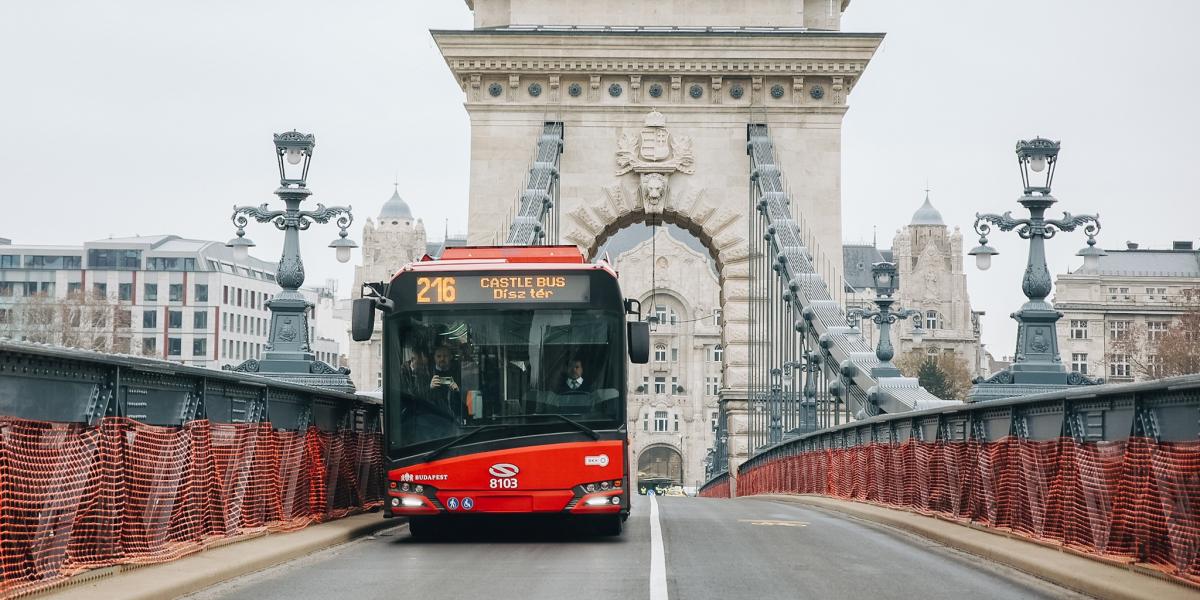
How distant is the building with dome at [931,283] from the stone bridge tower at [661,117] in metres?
118

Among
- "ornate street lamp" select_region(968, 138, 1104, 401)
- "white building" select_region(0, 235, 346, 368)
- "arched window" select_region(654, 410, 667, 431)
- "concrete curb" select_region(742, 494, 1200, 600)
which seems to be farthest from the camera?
"arched window" select_region(654, 410, 667, 431)

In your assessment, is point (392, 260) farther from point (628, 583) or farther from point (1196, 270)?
point (628, 583)

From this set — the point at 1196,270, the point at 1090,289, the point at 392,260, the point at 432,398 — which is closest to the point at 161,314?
the point at 392,260

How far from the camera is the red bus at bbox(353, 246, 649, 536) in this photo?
16641 millimetres

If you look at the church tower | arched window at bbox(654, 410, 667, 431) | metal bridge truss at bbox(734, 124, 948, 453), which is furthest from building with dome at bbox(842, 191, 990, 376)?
metal bridge truss at bbox(734, 124, 948, 453)

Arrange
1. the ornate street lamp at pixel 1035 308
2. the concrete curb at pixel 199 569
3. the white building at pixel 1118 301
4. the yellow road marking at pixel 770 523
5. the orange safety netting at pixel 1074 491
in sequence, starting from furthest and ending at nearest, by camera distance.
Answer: the white building at pixel 1118 301, the ornate street lamp at pixel 1035 308, the yellow road marking at pixel 770 523, the orange safety netting at pixel 1074 491, the concrete curb at pixel 199 569

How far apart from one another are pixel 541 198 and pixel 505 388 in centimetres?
2499

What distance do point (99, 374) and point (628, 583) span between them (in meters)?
4.22

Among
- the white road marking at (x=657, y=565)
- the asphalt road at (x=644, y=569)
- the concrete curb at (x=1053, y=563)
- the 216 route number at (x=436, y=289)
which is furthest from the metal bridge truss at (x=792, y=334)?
the 216 route number at (x=436, y=289)

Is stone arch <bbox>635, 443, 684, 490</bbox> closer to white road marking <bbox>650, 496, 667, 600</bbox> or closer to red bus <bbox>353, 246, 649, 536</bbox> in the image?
white road marking <bbox>650, 496, 667, 600</bbox>

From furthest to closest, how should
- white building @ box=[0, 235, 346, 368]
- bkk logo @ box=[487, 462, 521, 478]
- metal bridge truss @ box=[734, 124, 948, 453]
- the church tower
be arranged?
the church tower
white building @ box=[0, 235, 346, 368]
metal bridge truss @ box=[734, 124, 948, 453]
bkk logo @ box=[487, 462, 521, 478]

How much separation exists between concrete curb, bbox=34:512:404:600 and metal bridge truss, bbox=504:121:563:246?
2289 centimetres

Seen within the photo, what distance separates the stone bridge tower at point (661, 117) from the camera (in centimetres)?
4394

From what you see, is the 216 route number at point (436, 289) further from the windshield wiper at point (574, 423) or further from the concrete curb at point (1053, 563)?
the concrete curb at point (1053, 563)
